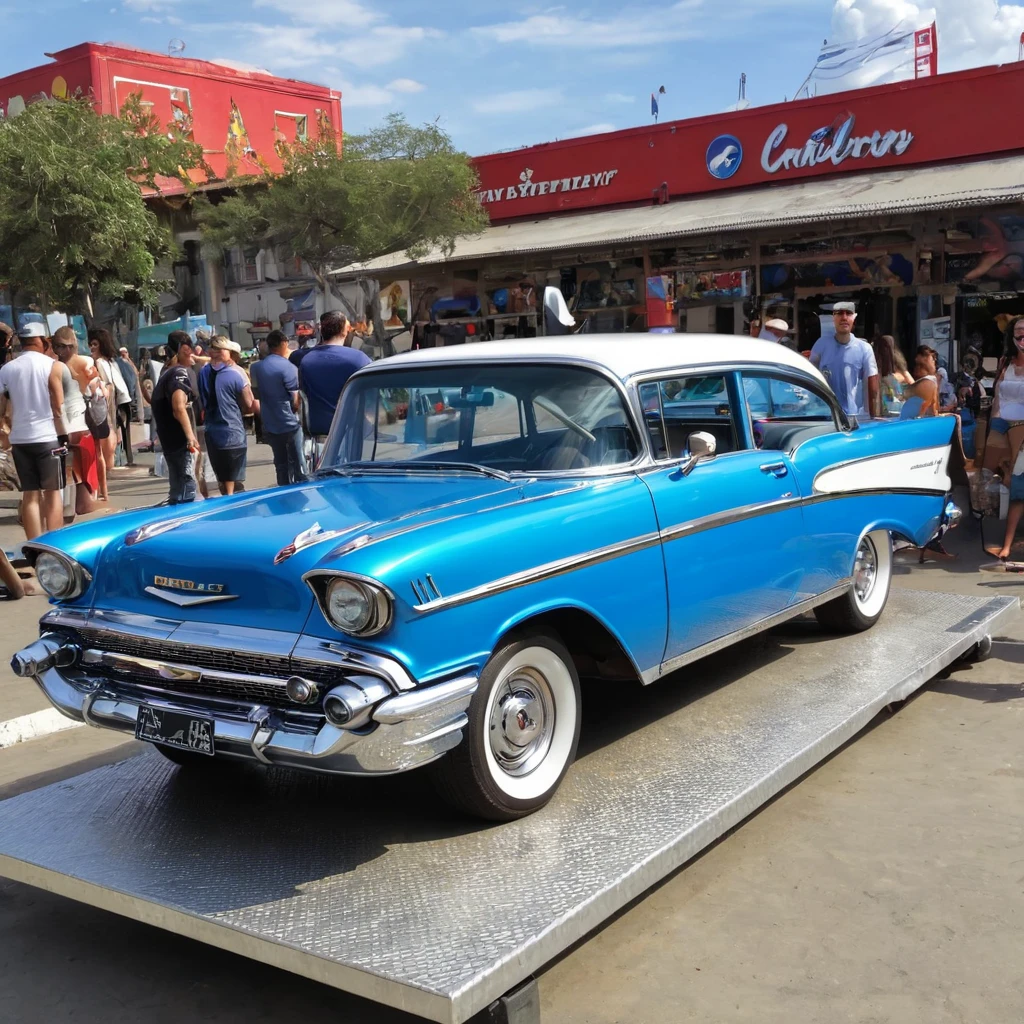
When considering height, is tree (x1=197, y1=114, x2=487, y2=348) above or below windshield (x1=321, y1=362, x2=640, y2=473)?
above

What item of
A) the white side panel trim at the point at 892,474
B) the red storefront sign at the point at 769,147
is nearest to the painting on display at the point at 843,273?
the red storefront sign at the point at 769,147

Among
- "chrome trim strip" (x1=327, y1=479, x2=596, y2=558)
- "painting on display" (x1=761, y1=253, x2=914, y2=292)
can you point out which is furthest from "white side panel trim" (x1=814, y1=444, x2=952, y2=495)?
"painting on display" (x1=761, y1=253, x2=914, y2=292)

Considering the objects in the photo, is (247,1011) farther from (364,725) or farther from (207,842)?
(364,725)

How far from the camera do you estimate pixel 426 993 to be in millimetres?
2475

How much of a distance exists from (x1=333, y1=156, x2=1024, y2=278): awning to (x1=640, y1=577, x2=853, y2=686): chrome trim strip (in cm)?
915

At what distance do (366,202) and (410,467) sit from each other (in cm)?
Answer: 1874

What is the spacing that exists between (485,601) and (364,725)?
20.1 inches

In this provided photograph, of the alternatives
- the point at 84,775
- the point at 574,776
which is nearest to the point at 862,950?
the point at 574,776

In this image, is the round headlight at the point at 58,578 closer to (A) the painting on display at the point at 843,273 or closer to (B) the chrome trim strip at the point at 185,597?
(B) the chrome trim strip at the point at 185,597

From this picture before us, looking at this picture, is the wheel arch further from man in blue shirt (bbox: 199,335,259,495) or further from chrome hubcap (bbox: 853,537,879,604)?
man in blue shirt (bbox: 199,335,259,495)

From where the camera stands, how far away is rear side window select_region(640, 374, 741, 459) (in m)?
4.31

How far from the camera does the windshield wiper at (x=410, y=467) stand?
13.5 feet

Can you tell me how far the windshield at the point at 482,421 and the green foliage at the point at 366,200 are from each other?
16030 mm

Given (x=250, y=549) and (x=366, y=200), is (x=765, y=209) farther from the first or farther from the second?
(x=250, y=549)
